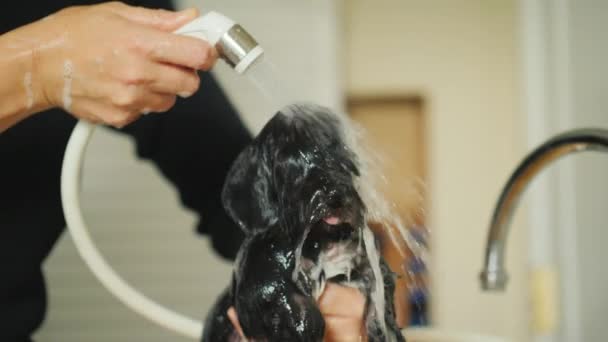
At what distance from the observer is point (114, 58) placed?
35cm

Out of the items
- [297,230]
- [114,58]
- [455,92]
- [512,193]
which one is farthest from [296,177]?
[455,92]

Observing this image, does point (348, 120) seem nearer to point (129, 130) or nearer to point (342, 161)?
point (342, 161)

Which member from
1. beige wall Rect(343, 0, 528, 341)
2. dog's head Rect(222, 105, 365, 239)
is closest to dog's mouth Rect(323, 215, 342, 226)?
dog's head Rect(222, 105, 365, 239)

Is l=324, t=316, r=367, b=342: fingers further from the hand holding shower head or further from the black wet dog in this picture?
the hand holding shower head

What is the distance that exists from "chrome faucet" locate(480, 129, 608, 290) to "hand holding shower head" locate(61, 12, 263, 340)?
325mm

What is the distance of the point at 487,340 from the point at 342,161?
0.37 metres

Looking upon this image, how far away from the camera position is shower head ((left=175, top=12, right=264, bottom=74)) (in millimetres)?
362

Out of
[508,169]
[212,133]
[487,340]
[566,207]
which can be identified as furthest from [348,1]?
[487,340]

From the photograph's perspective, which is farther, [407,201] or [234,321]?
[407,201]

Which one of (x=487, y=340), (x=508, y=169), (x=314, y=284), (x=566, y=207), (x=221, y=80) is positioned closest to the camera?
(x=314, y=284)

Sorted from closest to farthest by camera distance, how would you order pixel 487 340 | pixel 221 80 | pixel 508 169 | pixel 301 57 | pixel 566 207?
pixel 487 340
pixel 221 80
pixel 566 207
pixel 301 57
pixel 508 169

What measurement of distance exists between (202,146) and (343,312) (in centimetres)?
37

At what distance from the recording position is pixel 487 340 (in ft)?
1.94

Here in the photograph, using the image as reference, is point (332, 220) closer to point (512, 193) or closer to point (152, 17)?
point (152, 17)
